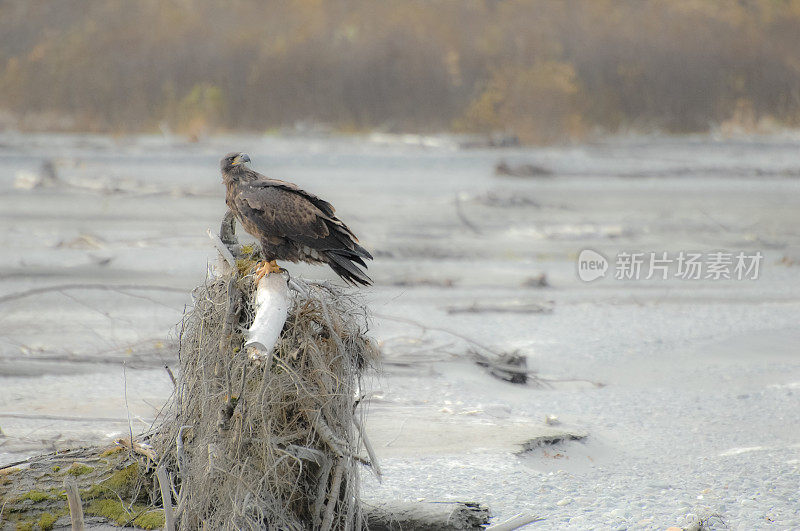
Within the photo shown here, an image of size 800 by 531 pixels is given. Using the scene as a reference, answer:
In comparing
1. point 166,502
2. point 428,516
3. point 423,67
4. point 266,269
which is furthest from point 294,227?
point 423,67

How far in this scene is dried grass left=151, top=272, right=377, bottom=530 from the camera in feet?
14.1

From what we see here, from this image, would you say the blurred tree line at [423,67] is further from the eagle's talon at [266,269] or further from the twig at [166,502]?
the twig at [166,502]

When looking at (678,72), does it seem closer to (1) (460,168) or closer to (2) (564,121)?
(2) (564,121)

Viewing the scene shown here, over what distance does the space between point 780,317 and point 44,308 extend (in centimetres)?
883

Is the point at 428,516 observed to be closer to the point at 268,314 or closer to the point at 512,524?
the point at 512,524

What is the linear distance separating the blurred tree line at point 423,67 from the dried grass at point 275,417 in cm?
2198

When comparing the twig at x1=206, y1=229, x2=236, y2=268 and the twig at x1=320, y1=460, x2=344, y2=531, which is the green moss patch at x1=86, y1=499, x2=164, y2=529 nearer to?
the twig at x1=320, y1=460, x2=344, y2=531

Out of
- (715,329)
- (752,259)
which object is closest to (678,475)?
(715,329)

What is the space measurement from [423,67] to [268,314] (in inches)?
929

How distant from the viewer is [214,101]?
88.6 ft

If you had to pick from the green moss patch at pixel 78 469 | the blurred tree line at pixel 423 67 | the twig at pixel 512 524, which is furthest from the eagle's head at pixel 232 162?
the blurred tree line at pixel 423 67

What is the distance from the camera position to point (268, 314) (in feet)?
13.3

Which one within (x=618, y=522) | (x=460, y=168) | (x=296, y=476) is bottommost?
(x=618, y=522)

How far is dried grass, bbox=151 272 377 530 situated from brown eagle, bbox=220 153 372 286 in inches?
7.5
